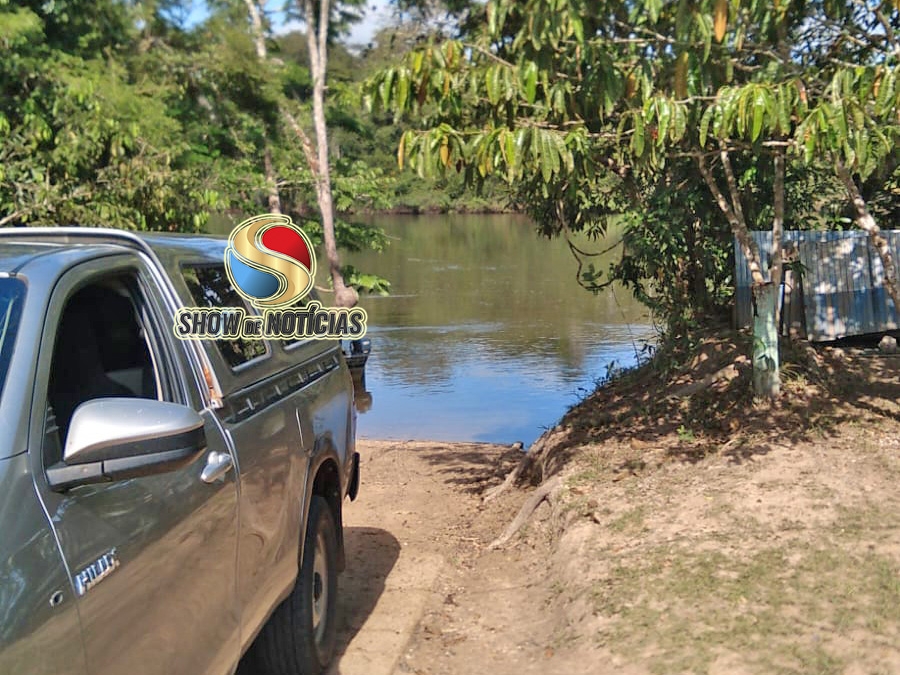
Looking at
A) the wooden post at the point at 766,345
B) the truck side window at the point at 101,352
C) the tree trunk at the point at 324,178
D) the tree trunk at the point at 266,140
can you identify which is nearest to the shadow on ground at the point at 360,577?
the truck side window at the point at 101,352

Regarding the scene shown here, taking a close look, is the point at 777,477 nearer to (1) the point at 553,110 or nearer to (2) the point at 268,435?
(1) the point at 553,110

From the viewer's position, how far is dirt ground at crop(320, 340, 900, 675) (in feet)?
13.3

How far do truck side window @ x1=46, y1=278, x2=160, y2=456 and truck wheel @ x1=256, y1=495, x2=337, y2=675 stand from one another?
4.28 feet

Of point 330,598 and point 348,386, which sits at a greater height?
point 348,386

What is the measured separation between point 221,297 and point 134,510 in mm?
1543

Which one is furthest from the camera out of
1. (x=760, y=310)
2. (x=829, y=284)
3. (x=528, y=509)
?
(x=829, y=284)

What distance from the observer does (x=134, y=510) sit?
2.37 m

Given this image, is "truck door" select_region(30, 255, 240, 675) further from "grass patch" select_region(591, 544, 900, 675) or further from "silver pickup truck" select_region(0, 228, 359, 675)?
"grass patch" select_region(591, 544, 900, 675)

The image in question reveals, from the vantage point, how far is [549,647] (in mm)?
4461

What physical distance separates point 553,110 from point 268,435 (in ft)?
12.6

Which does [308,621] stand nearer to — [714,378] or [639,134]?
[639,134]

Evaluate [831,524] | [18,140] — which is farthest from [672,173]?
[18,140]

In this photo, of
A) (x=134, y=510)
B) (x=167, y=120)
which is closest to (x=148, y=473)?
(x=134, y=510)

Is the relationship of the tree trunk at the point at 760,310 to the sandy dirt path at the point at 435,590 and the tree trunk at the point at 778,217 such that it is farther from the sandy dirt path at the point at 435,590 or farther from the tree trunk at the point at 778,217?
the sandy dirt path at the point at 435,590
